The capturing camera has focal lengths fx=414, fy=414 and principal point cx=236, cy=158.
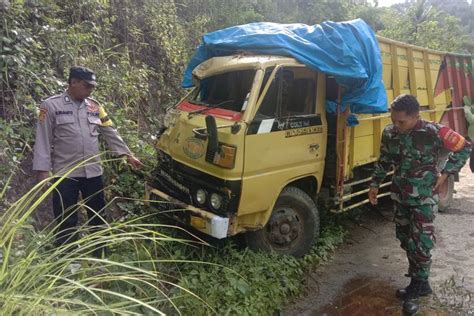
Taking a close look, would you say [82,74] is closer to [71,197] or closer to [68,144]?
[68,144]

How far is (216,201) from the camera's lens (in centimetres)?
357

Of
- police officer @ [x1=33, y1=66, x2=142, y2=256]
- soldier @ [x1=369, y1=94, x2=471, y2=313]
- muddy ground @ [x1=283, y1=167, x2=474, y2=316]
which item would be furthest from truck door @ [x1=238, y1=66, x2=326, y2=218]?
police officer @ [x1=33, y1=66, x2=142, y2=256]

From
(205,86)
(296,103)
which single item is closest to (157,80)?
(205,86)

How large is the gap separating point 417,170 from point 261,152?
1.30m

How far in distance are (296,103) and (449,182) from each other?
353 cm

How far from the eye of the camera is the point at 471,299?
3.51 meters

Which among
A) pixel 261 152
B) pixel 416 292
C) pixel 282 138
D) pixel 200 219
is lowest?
pixel 416 292

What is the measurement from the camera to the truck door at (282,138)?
361 centimetres

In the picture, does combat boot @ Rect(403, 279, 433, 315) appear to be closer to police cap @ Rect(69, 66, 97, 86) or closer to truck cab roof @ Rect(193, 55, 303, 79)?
truck cab roof @ Rect(193, 55, 303, 79)

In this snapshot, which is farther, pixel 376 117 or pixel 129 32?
pixel 129 32

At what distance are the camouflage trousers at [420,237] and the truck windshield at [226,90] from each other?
170 cm

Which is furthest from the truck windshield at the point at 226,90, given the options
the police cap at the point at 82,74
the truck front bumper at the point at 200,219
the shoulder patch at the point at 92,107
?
the police cap at the point at 82,74

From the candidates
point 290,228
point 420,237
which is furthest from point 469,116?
point 290,228

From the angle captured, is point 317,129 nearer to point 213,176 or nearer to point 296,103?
point 296,103
